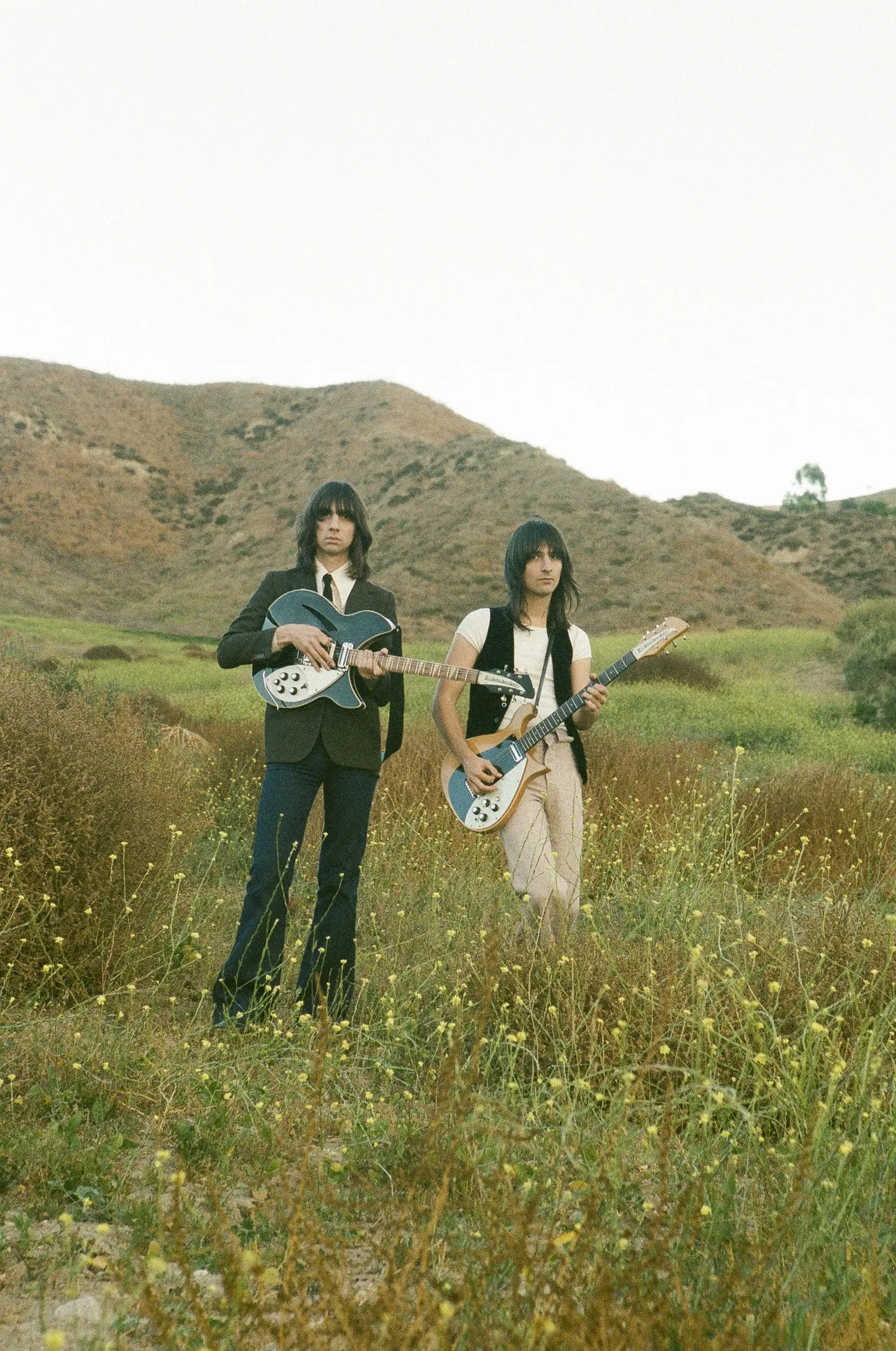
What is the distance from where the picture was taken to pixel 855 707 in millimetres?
18484

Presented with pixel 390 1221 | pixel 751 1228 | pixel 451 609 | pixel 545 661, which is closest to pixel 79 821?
pixel 545 661

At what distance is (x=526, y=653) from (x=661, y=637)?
2.23 ft

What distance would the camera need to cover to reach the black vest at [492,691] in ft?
16.1

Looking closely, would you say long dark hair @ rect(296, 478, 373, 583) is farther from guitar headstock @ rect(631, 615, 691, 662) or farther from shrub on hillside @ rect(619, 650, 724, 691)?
shrub on hillside @ rect(619, 650, 724, 691)

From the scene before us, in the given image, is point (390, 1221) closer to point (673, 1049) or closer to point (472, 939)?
point (673, 1049)

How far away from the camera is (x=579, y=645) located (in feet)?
16.5

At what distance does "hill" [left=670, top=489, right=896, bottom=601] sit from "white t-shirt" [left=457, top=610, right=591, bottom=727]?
41036mm

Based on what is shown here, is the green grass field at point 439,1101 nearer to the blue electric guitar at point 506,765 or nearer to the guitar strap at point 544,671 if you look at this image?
the blue electric guitar at point 506,765

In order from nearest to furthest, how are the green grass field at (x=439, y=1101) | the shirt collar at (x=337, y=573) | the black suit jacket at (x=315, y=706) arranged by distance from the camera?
the green grass field at (x=439, y=1101)
the black suit jacket at (x=315, y=706)
the shirt collar at (x=337, y=573)

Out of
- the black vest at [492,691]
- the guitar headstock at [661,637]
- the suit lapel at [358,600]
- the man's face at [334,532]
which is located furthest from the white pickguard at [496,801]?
the man's face at [334,532]

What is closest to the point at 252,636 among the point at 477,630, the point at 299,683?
the point at 299,683

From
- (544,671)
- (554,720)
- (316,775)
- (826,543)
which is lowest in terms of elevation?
(316,775)

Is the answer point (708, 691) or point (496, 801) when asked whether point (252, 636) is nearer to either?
point (496, 801)

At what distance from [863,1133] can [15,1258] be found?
7.44ft
